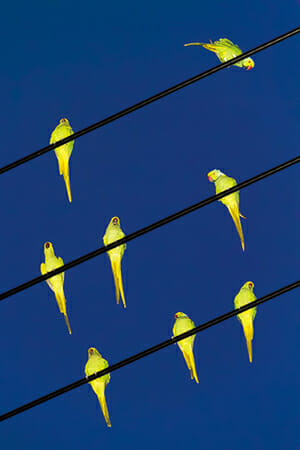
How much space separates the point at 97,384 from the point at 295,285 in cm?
308

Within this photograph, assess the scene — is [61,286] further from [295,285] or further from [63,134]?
[295,285]

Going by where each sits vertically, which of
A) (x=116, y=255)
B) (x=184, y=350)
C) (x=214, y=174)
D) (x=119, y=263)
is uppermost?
(x=214, y=174)

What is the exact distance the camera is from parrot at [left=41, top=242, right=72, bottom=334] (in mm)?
7610

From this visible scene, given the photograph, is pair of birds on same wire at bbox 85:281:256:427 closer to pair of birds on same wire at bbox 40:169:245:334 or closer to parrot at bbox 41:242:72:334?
parrot at bbox 41:242:72:334

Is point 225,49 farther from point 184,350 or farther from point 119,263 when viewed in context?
point 184,350

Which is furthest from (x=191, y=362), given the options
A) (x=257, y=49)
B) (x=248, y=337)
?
(x=257, y=49)

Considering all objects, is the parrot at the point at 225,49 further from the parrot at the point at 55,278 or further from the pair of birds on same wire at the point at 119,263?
the parrot at the point at 55,278

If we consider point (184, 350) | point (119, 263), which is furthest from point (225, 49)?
point (184, 350)

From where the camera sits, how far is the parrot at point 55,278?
25.0 feet

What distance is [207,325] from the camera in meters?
5.46

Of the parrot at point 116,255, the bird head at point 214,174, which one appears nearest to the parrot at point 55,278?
the parrot at point 116,255

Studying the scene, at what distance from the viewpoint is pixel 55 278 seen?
27.2ft

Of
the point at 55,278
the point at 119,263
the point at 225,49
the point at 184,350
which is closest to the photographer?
the point at 119,263

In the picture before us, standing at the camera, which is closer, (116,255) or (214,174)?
(116,255)
